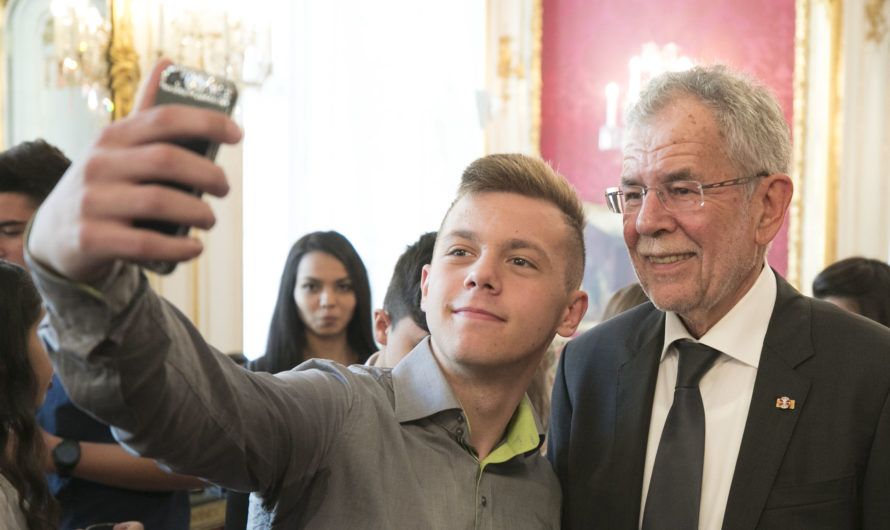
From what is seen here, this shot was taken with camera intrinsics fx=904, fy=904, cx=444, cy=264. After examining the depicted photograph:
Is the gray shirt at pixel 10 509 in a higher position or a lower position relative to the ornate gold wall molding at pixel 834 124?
lower

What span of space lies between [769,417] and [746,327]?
21 centimetres

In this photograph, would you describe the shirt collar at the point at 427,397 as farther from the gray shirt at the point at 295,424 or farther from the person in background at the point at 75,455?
the person in background at the point at 75,455

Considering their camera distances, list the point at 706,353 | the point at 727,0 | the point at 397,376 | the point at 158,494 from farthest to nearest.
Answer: the point at 727,0 < the point at 158,494 < the point at 706,353 < the point at 397,376

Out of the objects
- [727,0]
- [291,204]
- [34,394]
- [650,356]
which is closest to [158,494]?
[34,394]

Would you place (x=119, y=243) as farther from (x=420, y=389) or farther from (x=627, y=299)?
(x=627, y=299)

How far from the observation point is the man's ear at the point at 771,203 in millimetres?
1964

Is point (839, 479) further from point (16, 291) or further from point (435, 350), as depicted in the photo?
point (16, 291)

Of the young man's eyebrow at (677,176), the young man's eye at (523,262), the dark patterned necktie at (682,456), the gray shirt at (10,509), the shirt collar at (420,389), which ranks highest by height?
the young man's eyebrow at (677,176)

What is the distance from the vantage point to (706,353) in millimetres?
1906

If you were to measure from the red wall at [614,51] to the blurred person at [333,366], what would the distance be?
18.3ft

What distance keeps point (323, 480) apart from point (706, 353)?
895mm

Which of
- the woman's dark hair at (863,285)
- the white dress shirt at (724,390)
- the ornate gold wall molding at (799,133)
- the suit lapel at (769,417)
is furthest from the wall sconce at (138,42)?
the ornate gold wall molding at (799,133)

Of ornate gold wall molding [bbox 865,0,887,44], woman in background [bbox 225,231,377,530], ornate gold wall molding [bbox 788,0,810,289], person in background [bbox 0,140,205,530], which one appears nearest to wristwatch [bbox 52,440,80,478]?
person in background [bbox 0,140,205,530]

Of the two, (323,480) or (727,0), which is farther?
(727,0)
